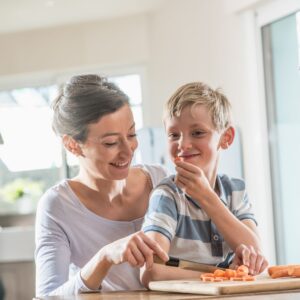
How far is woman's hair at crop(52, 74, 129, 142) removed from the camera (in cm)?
203

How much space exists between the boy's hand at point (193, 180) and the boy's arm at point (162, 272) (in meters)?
0.14

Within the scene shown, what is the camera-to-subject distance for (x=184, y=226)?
1876mm

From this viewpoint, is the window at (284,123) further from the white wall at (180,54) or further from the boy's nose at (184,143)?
the boy's nose at (184,143)

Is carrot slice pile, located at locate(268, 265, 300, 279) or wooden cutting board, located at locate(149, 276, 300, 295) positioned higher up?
carrot slice pile, located at locate(268, 265, 300, 279)

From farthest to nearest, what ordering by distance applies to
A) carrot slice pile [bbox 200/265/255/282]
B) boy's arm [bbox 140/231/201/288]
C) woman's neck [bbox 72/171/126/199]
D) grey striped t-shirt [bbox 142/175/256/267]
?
woman's neck [bbox 72/171/126/199] < grey striped t-shirt [bbox 142/175/256/267] < boy's arm [bbox 140/231/201/288] < carrot slice pile [bbox 200/265/255/282]

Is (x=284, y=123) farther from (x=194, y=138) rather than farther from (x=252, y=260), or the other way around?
(x=252, y=260)

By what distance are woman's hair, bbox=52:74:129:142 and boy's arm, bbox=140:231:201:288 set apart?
0.38 m

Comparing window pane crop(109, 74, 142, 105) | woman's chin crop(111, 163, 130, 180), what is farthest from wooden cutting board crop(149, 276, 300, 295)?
window pane crop(109, 74, 142, 105)

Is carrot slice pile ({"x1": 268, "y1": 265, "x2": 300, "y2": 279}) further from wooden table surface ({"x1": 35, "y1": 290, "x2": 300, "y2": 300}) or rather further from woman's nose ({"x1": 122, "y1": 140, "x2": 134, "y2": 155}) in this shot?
woman's nose ({"x1": 122, "y1": 140, "x2": 134, "y2": 155})

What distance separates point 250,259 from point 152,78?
4.03 meters

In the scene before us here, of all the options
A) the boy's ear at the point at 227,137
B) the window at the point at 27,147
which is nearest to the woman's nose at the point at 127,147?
the boy's ear at the point at 227,137

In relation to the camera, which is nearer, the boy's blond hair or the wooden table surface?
the wooden table surface

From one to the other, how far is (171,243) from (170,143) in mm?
259

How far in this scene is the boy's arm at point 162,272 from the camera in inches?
68.0
